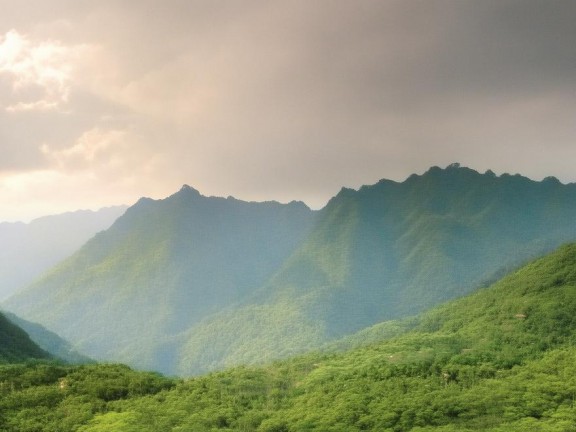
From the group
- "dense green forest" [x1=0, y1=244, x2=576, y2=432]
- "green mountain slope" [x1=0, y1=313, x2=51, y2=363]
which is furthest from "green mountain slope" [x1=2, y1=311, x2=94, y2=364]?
"dense green forest" [x1=0, y1=244, x2=576, y2=432]

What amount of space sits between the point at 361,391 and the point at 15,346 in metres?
71.9

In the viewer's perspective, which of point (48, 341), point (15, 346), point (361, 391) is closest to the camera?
point (361, 391)

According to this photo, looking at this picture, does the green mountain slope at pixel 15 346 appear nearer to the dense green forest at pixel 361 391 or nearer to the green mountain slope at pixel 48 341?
the dense green forest at pixel 361 391

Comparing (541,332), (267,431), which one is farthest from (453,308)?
(267,431)

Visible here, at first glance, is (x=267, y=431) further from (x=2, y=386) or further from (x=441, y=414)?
(x=2, y=386)

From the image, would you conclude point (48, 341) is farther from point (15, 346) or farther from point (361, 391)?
point (361, 391)

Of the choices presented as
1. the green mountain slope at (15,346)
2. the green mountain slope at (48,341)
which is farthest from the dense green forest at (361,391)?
the green mountain slope at (48,341)

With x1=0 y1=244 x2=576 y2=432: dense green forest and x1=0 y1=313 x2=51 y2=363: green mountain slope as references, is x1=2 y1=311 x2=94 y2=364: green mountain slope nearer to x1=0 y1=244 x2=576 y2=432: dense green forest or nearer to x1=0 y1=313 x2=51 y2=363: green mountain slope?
x1=0 y1=313 x2=51 y2=363: green mountain slope

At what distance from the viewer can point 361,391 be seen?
62.8 metres

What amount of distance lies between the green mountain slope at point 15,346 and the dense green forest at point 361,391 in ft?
87.6

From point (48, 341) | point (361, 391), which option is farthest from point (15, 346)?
point (48, 341)

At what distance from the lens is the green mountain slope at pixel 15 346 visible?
94094 millimetres

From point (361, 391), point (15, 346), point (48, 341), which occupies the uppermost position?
point (15, 346)

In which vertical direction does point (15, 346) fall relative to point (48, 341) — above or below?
above
